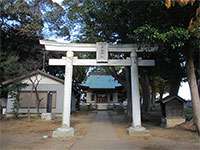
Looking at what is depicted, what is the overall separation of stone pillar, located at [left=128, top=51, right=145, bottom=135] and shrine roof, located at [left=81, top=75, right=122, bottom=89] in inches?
1410

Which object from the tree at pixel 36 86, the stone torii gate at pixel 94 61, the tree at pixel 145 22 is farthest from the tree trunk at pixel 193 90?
the tree at pixel 36 86

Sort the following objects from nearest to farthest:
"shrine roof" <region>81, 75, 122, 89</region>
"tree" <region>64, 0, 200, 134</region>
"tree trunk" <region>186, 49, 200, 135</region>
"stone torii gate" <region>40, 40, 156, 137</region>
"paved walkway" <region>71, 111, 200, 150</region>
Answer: "paved walkway" <region>71, 111, 200, 150</region>
"tree" <region>64, 0, 200, 134</region>
"tree trunk" <region>186, 49, 200, 135</region>
"stone torii gate" <region>40, 40, 156, 137</region>
"shrine roof" <region>81, 75, 122, 89</region>

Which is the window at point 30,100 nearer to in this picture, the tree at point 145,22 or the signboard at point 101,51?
the tree at point 145,22

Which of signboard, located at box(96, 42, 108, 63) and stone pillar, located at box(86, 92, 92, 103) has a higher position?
stone pillar, located at box(86, 92, 92, 103)

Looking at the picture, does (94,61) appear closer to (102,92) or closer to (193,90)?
(193,90)

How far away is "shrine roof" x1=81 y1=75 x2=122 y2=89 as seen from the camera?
58.5 metres

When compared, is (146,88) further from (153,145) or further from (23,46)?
(153,145)

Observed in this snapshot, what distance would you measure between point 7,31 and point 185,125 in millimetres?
22850

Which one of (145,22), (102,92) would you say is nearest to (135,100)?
(145,22)

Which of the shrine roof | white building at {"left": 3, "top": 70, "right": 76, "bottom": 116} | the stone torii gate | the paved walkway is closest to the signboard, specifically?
the stone torii gate

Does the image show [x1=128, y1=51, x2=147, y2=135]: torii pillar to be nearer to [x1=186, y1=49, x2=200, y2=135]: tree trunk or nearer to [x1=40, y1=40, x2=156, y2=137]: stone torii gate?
[x1=40, y1=40, x2=156, y2=137]: stone torii gate

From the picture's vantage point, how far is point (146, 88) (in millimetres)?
40031

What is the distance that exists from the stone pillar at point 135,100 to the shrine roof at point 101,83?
35.8 meters

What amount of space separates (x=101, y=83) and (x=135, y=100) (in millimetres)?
38384
